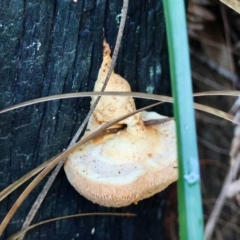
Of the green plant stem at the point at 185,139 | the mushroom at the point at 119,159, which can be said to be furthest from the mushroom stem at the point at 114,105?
the green plant stem at the point at 185,139

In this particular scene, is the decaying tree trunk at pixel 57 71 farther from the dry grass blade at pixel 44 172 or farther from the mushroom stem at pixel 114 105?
the dry grass blade at pixel 44 172

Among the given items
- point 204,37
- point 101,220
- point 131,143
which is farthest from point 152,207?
point 204,37

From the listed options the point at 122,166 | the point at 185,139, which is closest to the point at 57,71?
the point at 122,166

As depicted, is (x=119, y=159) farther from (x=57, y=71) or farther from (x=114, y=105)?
(x=57, y=71)

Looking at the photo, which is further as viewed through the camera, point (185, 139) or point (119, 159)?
point (119, 159)

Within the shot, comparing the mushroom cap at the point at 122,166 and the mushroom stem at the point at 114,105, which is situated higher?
the mushroom stem at the point at 114,105

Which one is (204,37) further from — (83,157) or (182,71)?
(182,71)
